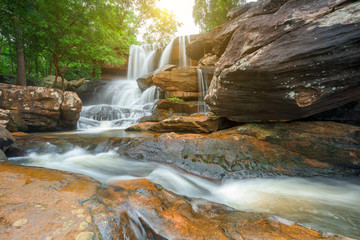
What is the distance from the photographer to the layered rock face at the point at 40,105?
19.6ft

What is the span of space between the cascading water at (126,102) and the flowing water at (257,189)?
572 centimetres

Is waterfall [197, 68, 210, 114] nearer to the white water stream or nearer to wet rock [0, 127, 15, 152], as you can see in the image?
the white water stream

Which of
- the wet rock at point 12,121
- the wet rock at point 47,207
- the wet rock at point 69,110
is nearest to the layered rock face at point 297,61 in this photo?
the wet rock at point 47,207

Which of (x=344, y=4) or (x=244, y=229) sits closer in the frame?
(x=244, y=229)

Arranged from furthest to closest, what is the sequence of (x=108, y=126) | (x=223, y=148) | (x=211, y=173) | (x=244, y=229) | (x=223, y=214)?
(x=108, y=126)
(x=223, y=148)
(x=211, y=173)
(x=223, y=214)
(x=244, y=229)

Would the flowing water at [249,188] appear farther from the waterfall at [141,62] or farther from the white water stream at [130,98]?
the waterfall at [141,62]

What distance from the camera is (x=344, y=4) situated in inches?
111

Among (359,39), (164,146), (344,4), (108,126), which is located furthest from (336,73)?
(108,126)

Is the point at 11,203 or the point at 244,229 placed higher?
the point at 11,203

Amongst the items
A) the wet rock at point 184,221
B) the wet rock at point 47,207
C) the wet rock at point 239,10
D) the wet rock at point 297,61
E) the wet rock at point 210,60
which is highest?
the wet rock at point 239,10

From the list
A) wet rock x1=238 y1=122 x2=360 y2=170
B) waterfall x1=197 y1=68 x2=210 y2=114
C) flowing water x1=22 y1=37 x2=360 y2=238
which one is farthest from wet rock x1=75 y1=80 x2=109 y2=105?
wet rock x1=238 y1=122 x2=360 y2=170

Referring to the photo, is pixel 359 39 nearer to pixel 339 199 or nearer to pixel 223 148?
pixel 339 199

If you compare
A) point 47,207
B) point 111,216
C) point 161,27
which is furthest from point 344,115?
point 161,27

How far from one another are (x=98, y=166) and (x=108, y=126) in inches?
249
